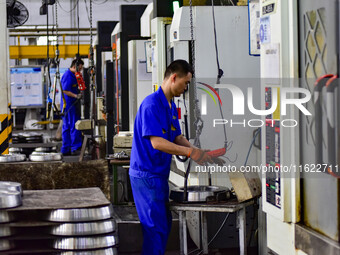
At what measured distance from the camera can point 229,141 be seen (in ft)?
16.3

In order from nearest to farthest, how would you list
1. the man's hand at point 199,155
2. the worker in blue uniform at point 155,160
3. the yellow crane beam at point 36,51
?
the man's hand at point 199,155 < the worker in blue uniform at point 155,160 < the yellow crane beam at point 36,51

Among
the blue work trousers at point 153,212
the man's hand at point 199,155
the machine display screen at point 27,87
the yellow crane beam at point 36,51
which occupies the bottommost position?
the blue work trousers at point 153,212

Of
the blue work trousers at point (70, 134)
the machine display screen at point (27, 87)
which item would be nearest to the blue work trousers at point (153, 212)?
the blue work trousers at point (70, 134)

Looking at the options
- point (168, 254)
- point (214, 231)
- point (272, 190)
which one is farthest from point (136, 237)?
point (272, 190)

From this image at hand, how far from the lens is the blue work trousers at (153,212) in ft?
13.3

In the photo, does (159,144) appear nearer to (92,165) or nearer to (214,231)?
(92,165)

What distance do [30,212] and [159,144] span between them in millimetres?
1275

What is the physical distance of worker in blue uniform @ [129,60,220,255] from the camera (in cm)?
403

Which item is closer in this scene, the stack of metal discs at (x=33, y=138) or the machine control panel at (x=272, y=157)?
the machine control panel at (x=272, y=157)

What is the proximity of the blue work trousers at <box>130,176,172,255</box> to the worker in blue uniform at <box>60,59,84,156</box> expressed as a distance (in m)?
6.76

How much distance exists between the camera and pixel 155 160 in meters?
4.11

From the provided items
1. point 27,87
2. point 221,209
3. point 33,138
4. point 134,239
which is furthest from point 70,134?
point 221,209

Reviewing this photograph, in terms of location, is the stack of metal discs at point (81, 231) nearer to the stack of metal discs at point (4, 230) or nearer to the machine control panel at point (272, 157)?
the stack of metal discs at point (4, 230)

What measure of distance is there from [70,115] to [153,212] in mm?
7185
